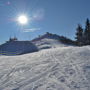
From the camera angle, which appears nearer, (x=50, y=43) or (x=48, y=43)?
(x=48, y=43)

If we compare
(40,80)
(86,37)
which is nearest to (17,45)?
(86,37)

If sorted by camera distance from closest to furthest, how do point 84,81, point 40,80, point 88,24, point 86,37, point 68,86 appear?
point 68,86 → point 84,81 → point 40,80 → point 86,37 → point 88,24

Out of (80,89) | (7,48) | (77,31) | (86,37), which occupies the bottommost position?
(80,89)

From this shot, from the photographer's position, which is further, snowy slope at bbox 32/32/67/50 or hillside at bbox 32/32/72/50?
hillside at bbox 32/32/72/50

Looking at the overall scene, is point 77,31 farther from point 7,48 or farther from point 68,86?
point 68,86

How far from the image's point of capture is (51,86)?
11.2 feet

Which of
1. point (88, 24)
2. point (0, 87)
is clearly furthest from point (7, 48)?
A: point (88, 24)

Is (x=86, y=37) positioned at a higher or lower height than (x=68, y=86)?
higher

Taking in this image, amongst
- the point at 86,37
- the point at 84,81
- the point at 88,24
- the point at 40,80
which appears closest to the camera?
the point at 84,81

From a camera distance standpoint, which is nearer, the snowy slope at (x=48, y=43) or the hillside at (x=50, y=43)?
the snowy slope at (x=48, y=43)

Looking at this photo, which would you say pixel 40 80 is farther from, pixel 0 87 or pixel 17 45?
pixel 17 45

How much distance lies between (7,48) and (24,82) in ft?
74.7

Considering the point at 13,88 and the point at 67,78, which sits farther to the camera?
the point at 67,78

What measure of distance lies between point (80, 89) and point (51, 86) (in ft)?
3.15
